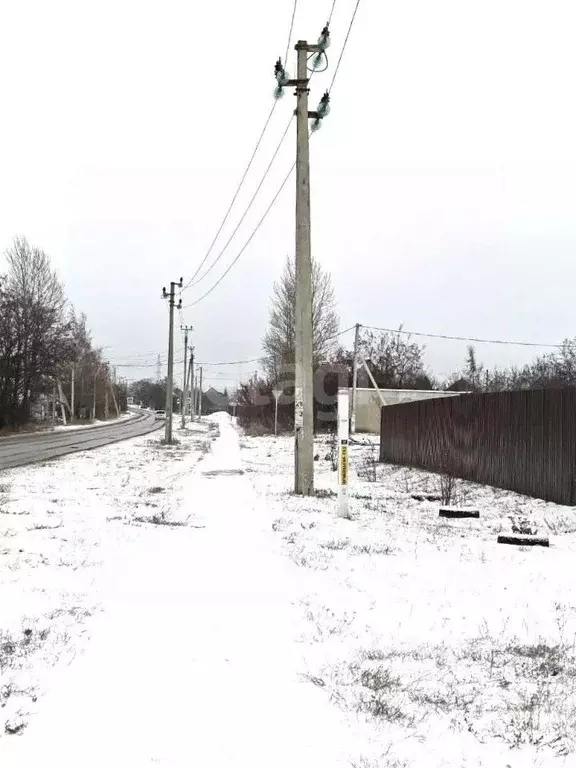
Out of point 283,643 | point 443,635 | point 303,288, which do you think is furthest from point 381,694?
point 303,288

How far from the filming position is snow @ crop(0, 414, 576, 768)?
281 centimetres

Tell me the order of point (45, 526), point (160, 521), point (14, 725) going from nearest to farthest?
point (14, 725) → point (45, 526) → point (160, 521)

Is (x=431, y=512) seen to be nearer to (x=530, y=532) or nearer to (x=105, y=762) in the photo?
(x=530, y=532)

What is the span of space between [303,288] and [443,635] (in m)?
8.83

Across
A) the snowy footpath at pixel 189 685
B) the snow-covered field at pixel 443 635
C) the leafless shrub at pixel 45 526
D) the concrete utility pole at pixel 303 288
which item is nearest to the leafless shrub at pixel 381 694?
the snow-covered field at pixel 443 635

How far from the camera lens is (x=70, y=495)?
10.9m

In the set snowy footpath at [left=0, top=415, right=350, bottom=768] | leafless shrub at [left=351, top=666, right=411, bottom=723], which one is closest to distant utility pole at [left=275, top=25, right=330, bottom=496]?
snowy footpath at [left=0, top=415, right=350, bottom=768]

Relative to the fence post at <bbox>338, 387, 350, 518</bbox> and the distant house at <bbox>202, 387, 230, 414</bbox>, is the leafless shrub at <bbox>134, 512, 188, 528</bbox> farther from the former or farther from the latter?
the distant house at <bbox>202, 387, 230, 414</bbox>

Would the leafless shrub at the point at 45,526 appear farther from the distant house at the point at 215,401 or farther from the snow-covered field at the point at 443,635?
the distant house at the point at 215,401

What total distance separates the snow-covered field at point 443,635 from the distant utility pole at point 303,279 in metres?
2.99

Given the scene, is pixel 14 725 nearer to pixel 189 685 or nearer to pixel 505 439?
pixel 189 685

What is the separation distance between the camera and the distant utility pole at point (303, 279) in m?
12.1

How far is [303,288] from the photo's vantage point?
12328 mm

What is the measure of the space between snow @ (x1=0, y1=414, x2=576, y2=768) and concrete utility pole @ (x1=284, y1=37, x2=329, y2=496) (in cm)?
342
